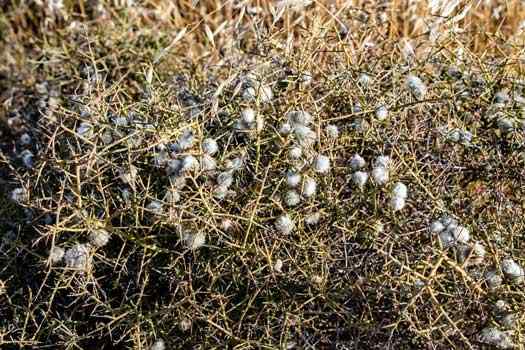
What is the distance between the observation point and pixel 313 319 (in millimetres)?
1508

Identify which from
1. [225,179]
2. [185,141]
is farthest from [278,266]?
[185,141]

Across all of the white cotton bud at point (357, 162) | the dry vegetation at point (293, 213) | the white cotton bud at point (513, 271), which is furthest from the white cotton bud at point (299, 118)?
the white cotton bud at point (513, 271)

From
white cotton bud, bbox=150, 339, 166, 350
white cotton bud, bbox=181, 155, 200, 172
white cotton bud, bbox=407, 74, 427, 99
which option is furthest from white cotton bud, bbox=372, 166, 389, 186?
white cotton bud, bbox=150, 339, 166, 350

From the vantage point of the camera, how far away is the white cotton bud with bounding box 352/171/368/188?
1.48 m

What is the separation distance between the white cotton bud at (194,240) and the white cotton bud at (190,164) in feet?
0.38

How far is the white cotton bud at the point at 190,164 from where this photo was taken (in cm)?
147

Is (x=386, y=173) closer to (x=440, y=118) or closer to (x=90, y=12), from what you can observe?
(x=440, y=118)

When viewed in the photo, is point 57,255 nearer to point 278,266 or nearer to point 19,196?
point 19,196

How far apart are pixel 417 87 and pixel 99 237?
2.23 feet

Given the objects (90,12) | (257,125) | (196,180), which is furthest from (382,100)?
(90,12)

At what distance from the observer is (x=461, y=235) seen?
1.42 metres

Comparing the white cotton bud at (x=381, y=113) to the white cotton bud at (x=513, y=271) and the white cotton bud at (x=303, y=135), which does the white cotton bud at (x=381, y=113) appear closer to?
the white cotton bud at (x=303, y=135)

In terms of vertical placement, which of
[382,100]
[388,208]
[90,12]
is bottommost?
[90,12]

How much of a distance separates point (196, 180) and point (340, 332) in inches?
15.3
